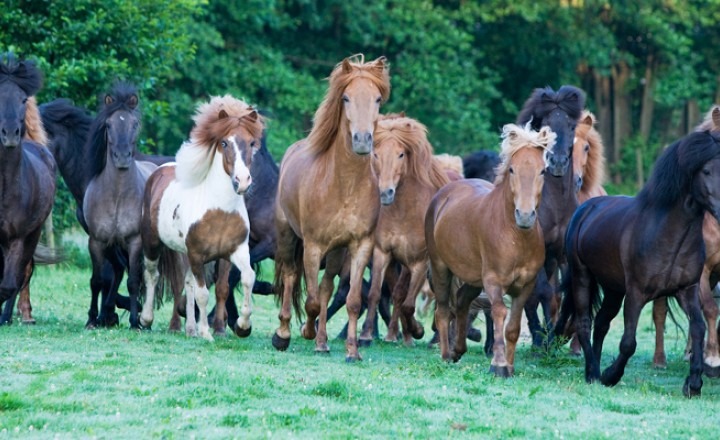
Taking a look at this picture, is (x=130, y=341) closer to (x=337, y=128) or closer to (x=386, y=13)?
(x=337, y=128)

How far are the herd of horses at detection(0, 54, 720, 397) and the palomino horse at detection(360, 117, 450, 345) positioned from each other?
0.9 inches

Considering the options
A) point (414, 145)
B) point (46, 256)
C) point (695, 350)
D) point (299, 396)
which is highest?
point (414, 145)

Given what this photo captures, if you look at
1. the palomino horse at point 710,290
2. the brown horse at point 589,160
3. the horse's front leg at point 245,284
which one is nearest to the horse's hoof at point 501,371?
the palomino horse at point 710,290

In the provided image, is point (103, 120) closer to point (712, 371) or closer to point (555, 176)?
point (555, 176)

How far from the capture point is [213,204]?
1164 cm

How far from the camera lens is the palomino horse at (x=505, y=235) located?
956 cm

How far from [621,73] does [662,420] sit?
1192 inches

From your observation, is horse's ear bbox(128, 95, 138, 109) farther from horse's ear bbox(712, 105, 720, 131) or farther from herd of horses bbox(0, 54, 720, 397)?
horse's ear bbox(712, 105, 720, 131)

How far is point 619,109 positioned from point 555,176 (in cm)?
2641

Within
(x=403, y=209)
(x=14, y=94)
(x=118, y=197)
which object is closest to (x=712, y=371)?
(x=403, y=209)

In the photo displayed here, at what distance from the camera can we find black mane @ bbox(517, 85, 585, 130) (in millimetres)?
11961

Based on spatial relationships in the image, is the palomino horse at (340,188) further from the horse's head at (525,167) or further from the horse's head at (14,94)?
the horse's head at (14,94)

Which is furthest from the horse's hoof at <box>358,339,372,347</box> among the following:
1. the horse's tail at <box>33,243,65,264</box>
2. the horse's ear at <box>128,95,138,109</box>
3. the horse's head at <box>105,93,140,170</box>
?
the horse's tail at <box>33,243,65,264</box>

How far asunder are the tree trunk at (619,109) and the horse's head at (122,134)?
26.4 m
